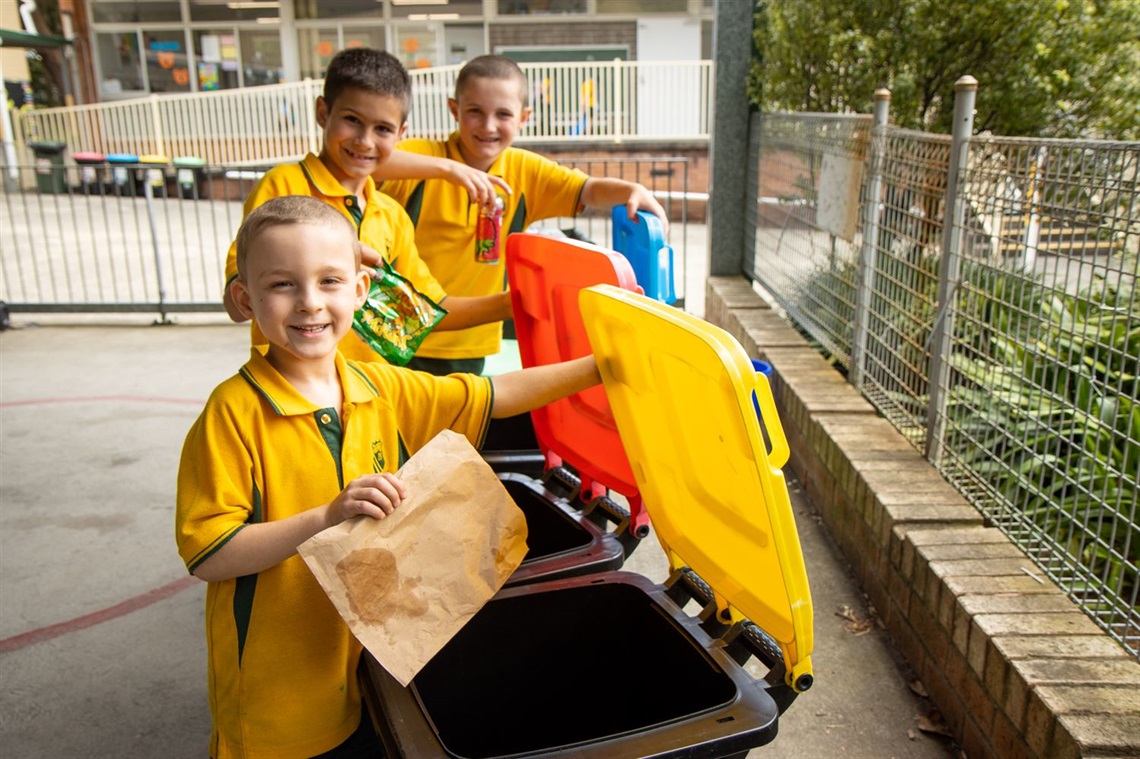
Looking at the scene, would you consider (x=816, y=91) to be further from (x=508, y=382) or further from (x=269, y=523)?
(x=269, y=523)

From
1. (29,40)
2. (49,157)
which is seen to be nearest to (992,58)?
(49,157)

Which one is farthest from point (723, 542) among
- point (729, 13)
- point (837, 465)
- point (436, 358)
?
point (729, 13)

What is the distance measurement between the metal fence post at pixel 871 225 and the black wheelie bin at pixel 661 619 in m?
2.33

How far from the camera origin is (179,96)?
17.2m

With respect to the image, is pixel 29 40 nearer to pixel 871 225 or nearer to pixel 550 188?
pixel 550 188

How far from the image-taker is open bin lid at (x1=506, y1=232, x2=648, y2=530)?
1.99 meters

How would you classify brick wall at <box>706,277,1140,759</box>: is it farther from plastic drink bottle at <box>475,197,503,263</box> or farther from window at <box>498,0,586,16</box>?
window at <box>498,0,586,16</box>

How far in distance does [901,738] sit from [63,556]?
2733mm

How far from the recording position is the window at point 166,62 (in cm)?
2028

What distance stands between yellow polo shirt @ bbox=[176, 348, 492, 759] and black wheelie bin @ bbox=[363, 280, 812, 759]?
133 mm

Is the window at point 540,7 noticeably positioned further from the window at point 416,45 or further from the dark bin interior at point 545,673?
the dark bin interior at point 545,673

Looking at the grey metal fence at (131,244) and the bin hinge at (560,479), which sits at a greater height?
the bin hinge at (560,479)

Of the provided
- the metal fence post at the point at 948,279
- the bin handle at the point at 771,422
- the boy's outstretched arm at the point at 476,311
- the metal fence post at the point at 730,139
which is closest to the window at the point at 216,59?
the metal fence post at the point at 730,139

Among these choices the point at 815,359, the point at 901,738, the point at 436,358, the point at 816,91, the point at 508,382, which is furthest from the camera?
the point at 816,91
